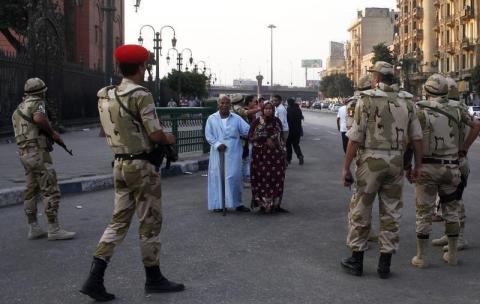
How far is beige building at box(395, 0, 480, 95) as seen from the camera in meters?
66.3

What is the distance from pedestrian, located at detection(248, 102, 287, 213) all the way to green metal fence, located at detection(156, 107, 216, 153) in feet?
18.8

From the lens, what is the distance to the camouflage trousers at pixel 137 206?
4.46 metres

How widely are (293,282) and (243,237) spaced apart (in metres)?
1.77

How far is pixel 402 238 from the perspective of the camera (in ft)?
21.6

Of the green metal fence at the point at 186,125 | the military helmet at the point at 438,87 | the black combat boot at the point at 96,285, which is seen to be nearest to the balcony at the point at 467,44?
the green metal fence at the point at 186,125

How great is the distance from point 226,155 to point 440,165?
3393 mm

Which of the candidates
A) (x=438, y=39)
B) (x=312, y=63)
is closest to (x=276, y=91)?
(x=312, y=63)

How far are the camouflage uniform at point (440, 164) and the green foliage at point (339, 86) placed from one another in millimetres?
107210

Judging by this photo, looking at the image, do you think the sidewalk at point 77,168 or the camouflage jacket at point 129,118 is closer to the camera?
the camouflage jacket at point 129,118

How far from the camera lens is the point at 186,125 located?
14859 millimetres

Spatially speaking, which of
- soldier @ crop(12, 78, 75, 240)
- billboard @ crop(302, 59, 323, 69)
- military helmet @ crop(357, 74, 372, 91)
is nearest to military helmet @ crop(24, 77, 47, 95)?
soldier @ crop(12, 78, 75, 240)

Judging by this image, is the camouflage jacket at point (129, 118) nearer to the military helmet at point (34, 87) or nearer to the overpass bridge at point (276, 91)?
the military helmet at point (34, 87)

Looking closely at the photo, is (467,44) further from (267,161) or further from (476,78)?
(267,161)

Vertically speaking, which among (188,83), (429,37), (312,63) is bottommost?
(188,83)
